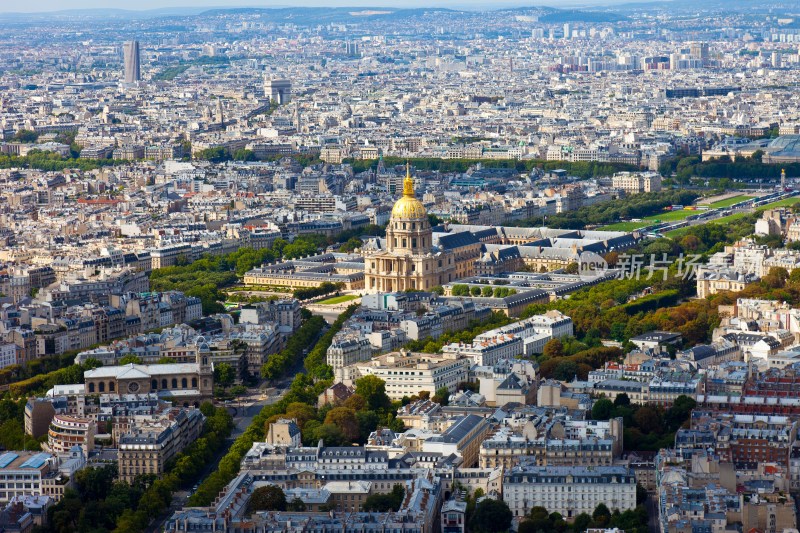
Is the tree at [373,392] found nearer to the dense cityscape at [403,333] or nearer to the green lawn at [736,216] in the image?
the dense cityscape at [403,333]

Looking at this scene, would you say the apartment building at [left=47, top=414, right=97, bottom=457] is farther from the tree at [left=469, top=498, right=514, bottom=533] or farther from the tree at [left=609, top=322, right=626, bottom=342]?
the tree at [left=609, top=322, right=626, bottom=342]

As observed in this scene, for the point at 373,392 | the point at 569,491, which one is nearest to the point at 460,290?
the point at 373,392

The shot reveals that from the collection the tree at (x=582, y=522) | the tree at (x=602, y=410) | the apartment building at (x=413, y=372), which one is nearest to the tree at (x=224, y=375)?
the apartment building at (x=413, y=372)

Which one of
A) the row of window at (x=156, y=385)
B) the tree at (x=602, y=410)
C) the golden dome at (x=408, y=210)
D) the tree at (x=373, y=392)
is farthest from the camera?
the golden dome at (x=408, y=210)

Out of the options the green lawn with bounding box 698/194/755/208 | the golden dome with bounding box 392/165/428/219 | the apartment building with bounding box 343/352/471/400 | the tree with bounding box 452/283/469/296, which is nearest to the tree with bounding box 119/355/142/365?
the apartment building with bounding box 343/352/471/400

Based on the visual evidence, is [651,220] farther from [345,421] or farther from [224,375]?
[345,421]

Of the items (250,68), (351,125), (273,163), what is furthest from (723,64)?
(273,163)
